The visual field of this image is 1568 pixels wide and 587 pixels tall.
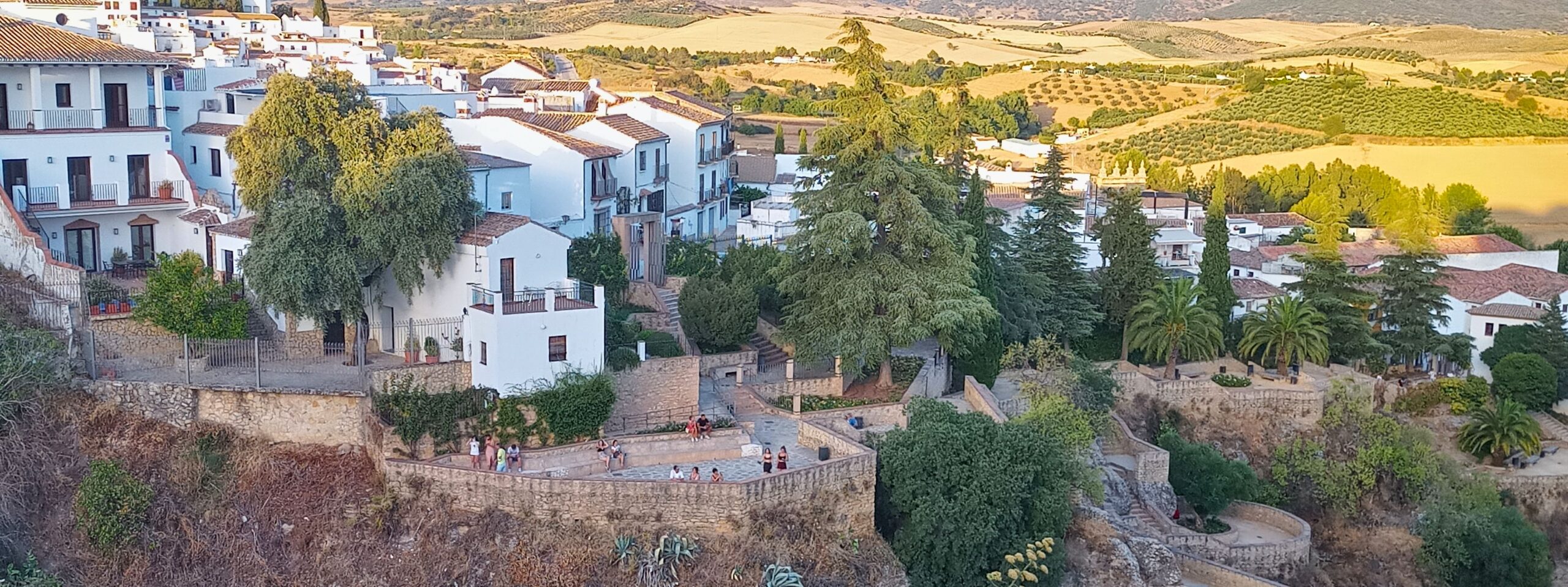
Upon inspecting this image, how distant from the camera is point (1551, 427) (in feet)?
155

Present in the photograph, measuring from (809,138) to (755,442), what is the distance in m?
59.7

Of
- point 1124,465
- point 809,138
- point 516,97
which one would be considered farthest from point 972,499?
point 809,138

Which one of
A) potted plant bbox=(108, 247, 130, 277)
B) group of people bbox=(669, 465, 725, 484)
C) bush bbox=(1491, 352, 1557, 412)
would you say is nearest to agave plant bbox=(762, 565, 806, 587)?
group of people bbox=(669, 465, 725, 484)

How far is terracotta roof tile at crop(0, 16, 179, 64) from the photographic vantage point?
33594 millimetres

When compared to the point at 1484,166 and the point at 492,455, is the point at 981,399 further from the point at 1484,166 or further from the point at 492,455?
the point at 1484,166

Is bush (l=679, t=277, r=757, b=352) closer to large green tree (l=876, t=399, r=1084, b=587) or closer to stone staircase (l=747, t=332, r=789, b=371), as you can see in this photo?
stone staircase (l=747, t=332, r=789, b=371)

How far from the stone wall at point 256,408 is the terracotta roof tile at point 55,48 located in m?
8.82

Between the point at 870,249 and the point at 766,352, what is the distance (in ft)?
12.7

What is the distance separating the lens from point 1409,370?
4853 centimetres

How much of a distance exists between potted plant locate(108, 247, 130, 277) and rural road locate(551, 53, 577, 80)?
57716 mm

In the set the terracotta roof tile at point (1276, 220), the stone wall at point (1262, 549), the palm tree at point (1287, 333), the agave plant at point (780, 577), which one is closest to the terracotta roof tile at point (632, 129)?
the palm tree at point (1287, 333)

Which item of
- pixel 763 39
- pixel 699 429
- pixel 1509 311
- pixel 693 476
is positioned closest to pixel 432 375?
pixel 699 429

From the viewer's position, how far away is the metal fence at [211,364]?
96.8ft

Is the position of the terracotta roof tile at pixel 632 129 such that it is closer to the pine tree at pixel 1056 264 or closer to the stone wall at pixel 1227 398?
the pine tree at pixel 1056 264
